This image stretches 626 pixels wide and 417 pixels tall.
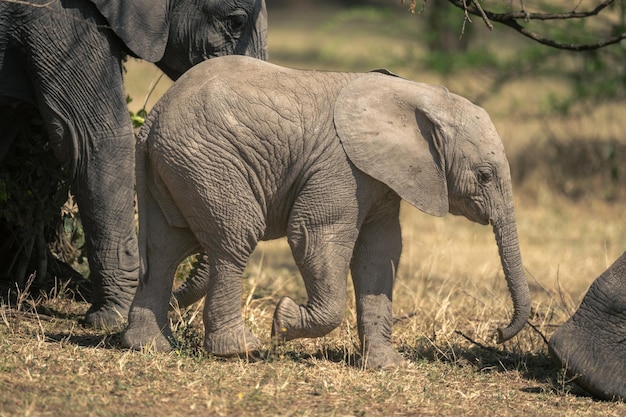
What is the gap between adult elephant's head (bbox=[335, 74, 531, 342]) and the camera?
16.7 ft

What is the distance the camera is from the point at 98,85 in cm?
580

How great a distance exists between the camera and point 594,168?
12.9m

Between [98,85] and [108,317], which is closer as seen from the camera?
[98,85]

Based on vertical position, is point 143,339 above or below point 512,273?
below

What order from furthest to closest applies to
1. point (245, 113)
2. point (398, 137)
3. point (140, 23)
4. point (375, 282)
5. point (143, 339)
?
point (140, 23), point (375, 282), point (143, 339), point (398, 137), point (245, 113)

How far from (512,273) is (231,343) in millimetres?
1402

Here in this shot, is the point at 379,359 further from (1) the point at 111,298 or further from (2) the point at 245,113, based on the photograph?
(1) the point at 111,298

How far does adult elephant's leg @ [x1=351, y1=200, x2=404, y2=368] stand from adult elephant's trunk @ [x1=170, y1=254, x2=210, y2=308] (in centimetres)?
108

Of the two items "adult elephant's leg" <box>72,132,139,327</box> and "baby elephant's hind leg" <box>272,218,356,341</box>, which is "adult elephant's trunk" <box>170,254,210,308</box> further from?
"baby elephant's hind leg" <box>272,218,356,341</box>

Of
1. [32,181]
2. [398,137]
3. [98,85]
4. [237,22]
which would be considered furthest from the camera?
[32,181]

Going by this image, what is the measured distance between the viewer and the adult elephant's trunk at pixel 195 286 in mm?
6102

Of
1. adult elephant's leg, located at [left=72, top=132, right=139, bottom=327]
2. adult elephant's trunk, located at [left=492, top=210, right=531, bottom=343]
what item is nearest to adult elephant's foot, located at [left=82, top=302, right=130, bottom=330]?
adult elephant's leg, located at [left=72, top=132, right=139, bottom=327]

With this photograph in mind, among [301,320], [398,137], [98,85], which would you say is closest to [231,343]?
[301,320]

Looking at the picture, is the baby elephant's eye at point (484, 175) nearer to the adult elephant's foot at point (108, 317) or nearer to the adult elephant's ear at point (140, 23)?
the adult elephant's ear at point (140, 23)
